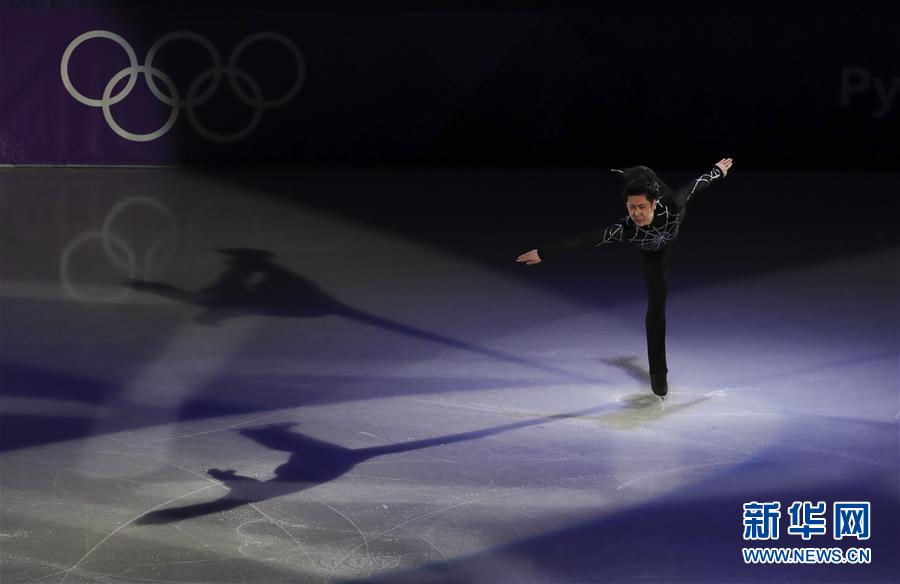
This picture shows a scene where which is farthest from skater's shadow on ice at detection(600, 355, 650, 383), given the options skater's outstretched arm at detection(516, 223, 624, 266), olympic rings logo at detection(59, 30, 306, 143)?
olympic rings logo at detection(59, 30, 306, 143)

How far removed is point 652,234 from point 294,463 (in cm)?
252

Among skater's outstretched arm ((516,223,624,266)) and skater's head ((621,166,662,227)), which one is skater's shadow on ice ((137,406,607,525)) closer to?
skater's outstretched arm ((516,223,624,266))

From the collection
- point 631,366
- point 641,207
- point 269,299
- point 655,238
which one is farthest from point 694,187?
point 269,299

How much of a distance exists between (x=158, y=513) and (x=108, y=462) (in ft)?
2.79

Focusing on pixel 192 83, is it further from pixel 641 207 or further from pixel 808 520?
pixel 808 520

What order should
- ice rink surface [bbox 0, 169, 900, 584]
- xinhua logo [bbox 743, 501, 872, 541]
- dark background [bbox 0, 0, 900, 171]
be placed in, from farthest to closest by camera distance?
1. dark background [bbox 0, 0, 900, 171]
2. xinhua logo [bbox 743, 501, 872, 541]
3. ice rink surface [bbox 0, 169, 900, 584]

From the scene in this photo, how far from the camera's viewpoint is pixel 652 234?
25.1ft

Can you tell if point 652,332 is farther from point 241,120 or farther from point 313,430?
point 241,120

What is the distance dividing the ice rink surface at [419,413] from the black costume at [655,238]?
1.28 feet

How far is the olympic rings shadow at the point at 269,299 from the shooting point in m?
9.79

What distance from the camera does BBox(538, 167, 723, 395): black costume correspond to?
7.45 m

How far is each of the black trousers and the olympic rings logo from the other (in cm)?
970

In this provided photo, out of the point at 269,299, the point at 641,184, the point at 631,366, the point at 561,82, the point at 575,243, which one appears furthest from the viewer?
the point at 561,82

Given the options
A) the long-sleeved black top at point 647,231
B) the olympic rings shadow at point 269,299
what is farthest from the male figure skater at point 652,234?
the olympic rings shadow at point 269,299
